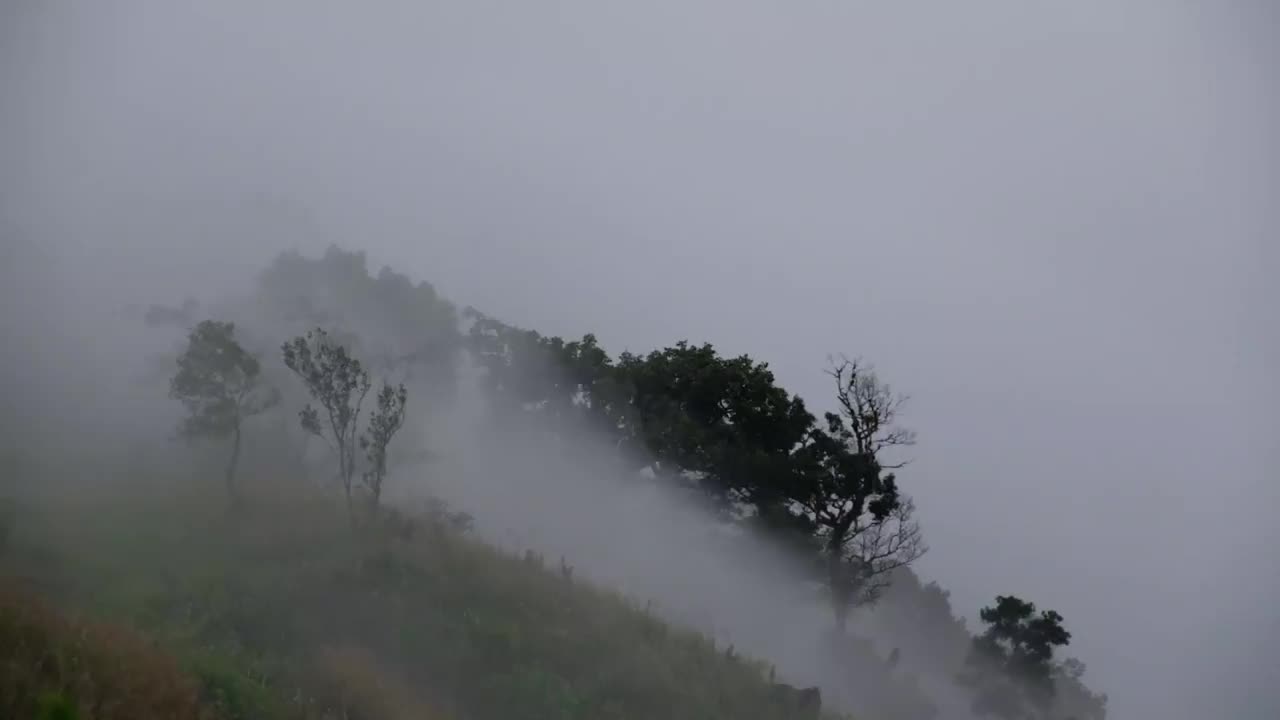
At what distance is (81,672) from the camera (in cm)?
973

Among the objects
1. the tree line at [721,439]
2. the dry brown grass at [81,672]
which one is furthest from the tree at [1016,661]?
the dry brown grass at [81,672]

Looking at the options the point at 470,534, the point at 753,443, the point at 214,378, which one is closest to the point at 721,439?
the point at 753,443

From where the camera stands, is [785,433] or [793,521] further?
[785,433]

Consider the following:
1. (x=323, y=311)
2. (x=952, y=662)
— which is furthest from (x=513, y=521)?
(x=952, y=662)

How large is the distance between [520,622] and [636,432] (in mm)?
16832

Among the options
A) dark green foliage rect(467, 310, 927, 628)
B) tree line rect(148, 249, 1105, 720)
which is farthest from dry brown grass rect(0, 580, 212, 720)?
dark green foliage rect(467, 310, 927, 628)

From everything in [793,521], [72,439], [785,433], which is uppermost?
[785,433]

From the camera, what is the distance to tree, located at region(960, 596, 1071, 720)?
29375 mm

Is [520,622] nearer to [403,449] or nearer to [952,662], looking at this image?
[403,449]

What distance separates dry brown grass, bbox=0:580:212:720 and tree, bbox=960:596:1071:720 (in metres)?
29.5

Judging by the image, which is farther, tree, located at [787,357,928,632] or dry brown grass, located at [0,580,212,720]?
tree, located at [787,357,928,632]

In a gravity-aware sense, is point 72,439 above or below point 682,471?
below

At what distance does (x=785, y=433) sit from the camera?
104 feet

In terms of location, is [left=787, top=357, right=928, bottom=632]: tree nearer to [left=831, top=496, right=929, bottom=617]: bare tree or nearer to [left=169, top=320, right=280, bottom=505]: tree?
[left=831, top=496, right=929, bottom=617]: bare tree
